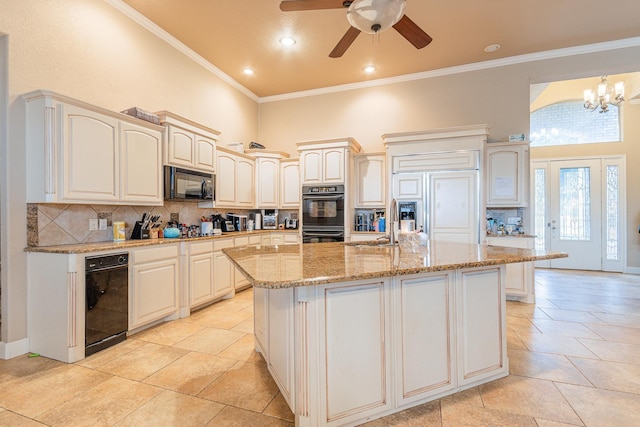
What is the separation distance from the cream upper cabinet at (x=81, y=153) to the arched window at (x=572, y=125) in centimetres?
692

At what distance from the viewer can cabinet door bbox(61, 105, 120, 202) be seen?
244 cm

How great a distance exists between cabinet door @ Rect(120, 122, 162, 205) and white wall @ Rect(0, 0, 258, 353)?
0.48 meters

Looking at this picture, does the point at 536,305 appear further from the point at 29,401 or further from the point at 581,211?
the point at 29,401

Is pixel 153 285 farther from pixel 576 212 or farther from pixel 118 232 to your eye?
pixel 576 212

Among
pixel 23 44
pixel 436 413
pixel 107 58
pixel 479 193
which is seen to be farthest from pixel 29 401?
pixel 479 193

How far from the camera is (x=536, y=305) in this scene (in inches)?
149

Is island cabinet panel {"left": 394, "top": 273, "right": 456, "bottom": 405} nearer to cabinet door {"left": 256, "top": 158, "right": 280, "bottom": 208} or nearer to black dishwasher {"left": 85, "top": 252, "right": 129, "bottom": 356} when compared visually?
black dishwasher {"left": 85, "top": 252, "right": 129, "bottom": 356}

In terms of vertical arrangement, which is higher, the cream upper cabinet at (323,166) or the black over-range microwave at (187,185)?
the cream upper cabinet at (323,166)

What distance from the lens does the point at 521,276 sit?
3.86 m

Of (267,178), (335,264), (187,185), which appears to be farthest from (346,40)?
(267,178)

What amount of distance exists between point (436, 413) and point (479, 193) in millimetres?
3057

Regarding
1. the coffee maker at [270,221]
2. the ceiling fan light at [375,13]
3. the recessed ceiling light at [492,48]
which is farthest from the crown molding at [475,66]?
the ceiling fan light at [375,13]

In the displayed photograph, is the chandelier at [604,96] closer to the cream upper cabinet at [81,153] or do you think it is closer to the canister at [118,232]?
the cream upper cabinet at [81,153]

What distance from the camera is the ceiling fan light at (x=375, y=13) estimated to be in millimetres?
1853
